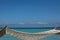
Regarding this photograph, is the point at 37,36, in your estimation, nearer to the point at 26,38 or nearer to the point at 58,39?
the point at 26,38

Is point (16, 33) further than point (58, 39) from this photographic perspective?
No

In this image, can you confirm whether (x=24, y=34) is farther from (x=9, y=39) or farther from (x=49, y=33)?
(x=9, y=39)

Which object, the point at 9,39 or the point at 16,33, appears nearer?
the point at 16,33

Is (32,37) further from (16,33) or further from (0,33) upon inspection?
(0,33)

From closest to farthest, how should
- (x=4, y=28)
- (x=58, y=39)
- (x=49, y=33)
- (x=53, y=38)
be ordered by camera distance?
(x=4, y=28), (x=49, y=33), (x=58, y=39), (x=53, y=38)

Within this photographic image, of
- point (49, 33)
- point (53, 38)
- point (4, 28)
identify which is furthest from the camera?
point (53, 38)

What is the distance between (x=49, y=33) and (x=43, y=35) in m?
0.33

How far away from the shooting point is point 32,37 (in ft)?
26.4

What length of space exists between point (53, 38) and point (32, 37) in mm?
8727

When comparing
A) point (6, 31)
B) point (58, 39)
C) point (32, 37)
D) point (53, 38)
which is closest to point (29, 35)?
point (32, 37)

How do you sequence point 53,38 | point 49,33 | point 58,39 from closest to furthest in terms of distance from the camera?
point 49,33, point 58,39, point 53,38

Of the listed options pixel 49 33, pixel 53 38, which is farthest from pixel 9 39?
pixel 49 33

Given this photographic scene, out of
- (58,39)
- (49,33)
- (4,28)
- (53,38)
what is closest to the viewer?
(4,28)

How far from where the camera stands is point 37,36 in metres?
8.09
